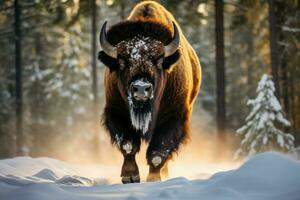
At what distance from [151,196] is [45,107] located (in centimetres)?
3278

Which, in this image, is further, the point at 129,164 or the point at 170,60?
the point at 170,60

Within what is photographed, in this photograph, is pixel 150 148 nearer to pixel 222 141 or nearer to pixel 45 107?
pixel 222 141

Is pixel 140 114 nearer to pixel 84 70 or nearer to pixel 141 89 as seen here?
pixel 141 89

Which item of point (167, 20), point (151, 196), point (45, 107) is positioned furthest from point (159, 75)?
point (45, 107)

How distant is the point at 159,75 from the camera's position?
29.5 ft

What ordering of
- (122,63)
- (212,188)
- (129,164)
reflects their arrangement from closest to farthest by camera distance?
(212,188)
(122,63)
(129,164)

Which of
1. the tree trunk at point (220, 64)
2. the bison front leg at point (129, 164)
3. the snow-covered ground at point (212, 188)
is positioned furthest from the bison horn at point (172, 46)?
the tree trunk at point (220, 64)

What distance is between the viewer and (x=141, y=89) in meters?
7.89

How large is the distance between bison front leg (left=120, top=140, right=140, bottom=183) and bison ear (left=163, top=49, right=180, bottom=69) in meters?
1.36

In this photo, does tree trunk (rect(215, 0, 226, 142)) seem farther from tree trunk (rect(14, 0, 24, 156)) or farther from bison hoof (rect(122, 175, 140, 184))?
bison hoof (rect(122, 175, 140, 184))

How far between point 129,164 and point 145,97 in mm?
1423

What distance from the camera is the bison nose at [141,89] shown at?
7890 millimetres

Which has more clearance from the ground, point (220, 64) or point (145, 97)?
point (220, 64)

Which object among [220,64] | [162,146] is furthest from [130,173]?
[220,64]
